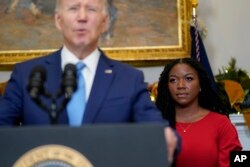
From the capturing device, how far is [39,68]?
1.57 metres

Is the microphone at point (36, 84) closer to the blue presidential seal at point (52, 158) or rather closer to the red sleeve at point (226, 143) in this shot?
the blue presidential seal at point (52, 158)

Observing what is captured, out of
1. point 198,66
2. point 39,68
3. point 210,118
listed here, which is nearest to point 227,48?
point 198,66

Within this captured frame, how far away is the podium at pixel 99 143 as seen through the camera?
138 cm

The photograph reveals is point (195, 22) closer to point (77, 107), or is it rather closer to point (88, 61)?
point (88, 61)

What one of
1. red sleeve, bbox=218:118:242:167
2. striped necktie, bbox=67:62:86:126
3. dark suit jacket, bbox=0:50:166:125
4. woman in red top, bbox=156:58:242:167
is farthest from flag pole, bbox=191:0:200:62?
striped necktie, bbox=67:62:86:126

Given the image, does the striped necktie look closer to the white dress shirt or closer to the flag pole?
the white dress shirt

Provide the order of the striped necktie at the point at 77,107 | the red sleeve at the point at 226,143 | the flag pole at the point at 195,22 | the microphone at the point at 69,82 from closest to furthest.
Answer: the microphone at the point at 69,82, the striped necktie at the point at 77,107, the red sleeve at the point at 226,143, the flag pole at the point at 195,22

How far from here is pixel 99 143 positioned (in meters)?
1.38

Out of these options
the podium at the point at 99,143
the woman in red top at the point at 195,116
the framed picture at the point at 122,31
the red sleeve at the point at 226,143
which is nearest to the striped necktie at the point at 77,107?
the podium at the point at 99,143

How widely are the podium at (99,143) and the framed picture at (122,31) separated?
3256mm

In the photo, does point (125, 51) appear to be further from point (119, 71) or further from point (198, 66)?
point (119, 71)

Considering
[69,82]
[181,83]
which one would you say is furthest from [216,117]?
[69,82]

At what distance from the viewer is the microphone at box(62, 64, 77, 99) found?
1496 mm

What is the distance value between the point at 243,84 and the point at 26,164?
10.7 ft
